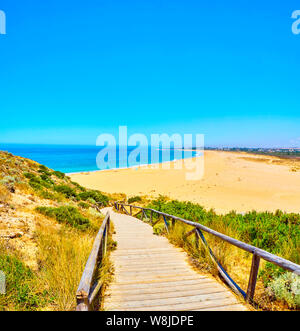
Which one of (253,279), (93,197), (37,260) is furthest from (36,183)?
(253,279)

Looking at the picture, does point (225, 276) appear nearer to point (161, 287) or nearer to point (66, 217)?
point (161, 287)

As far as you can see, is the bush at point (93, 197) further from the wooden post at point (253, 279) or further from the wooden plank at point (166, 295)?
the wooden post at point (253, 279)

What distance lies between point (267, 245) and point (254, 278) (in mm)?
2589

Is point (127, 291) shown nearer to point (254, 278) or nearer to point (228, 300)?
point (228, 300)

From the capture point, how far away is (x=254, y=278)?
289cm

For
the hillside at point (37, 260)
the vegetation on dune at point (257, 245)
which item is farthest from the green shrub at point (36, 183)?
the vegetation on dune at point (257, 245)

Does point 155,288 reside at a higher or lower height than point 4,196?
lower

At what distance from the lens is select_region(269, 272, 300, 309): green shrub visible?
276 cm

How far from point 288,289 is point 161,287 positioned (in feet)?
6.47

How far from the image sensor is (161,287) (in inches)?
130

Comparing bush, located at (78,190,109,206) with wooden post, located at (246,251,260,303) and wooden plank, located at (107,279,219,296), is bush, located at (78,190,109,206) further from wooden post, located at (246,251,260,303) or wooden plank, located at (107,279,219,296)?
wooden post, located at (246,251,260,303)

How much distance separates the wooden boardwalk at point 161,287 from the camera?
9.21 ft
